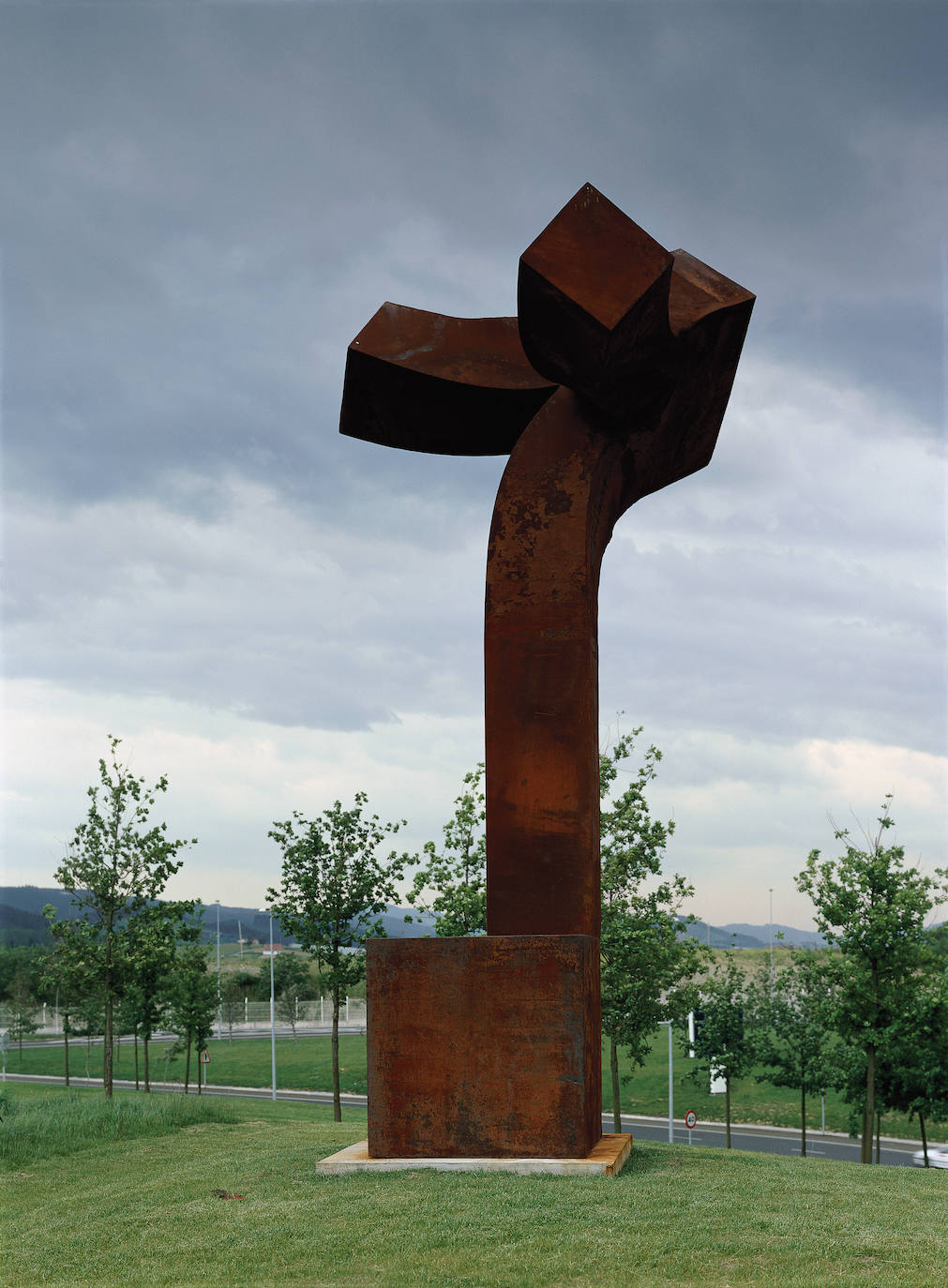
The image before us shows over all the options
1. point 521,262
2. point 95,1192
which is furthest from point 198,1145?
point 521,262

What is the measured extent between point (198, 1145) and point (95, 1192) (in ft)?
10.8

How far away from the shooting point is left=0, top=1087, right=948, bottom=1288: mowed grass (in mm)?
6539

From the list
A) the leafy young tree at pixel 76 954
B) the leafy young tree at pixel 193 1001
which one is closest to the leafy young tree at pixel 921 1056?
the leafy young tree at pixel 76 954

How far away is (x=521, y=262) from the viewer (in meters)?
9.75

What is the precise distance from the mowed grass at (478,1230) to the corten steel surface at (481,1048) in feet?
1.32

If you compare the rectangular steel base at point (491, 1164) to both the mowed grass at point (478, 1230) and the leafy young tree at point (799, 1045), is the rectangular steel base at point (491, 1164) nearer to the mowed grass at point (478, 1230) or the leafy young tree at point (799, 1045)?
the mowed grass at point (478, 1230)

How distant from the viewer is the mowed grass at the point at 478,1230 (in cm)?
654

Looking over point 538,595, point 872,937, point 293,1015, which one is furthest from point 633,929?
point 293,1015

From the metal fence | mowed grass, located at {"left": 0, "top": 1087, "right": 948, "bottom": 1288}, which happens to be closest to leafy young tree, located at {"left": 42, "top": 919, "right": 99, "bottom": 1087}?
Answer: mowed grass, located at {"left": 0, "top": 1087, "right": 948, "bottom": 1288}

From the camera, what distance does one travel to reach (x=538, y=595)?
10.7 m

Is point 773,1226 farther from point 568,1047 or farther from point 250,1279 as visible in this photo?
point 250,1279

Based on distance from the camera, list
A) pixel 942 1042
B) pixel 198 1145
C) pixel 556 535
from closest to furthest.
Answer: pixel 556 535 → pixel 198 1145 → pixel 942 1042

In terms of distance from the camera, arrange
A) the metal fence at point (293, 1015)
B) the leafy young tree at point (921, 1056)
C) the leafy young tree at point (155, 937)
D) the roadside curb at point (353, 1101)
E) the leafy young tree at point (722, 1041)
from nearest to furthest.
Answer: the leafy young tree at point (921, 1056)
the leafy young tree at point (155, 937)
the leafy young tree at point (722, 1041)
the roadside curb at point (353, 1101)
the metal fence at point (293, 1015)

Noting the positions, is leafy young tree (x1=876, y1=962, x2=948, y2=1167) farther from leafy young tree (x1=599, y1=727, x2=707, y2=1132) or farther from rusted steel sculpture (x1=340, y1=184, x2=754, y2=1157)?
rusted steel sculpture (x1=340, y1=184, x2=754, y2=1157)
